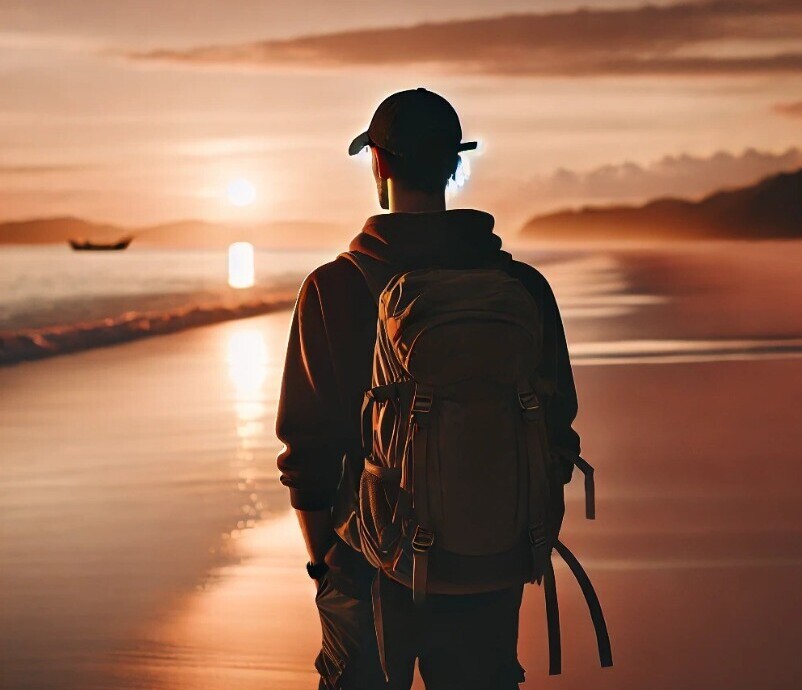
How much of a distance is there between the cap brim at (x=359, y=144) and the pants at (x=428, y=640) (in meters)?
0.92

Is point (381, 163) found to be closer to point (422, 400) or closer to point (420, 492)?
point (422, 400)

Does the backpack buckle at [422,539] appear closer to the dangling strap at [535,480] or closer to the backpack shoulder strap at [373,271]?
the dangling strap at [535,480]

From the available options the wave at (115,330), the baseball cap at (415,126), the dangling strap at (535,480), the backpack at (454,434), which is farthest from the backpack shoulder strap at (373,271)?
the wave at (115,330)

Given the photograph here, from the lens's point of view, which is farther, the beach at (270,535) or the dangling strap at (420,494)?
the beach at (270,535)

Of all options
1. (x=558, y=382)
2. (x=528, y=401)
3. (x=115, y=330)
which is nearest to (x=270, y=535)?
(x=558, y=382)

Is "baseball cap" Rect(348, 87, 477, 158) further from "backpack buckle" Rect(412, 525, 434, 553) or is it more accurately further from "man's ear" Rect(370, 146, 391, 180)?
"backpack buckle" Rect(412, 525, 434, 553)

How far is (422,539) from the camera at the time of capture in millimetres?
2428

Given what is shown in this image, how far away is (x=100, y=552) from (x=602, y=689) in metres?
2.75

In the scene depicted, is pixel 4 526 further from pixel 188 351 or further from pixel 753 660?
pixel 188 351

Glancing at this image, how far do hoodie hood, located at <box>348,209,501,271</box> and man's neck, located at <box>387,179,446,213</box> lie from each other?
0.02 metres

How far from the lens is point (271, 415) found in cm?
1018

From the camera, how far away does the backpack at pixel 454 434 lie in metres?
2.38

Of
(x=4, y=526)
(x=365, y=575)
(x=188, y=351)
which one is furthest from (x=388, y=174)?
(x=188, y=351)

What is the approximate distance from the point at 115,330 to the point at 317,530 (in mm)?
18285
